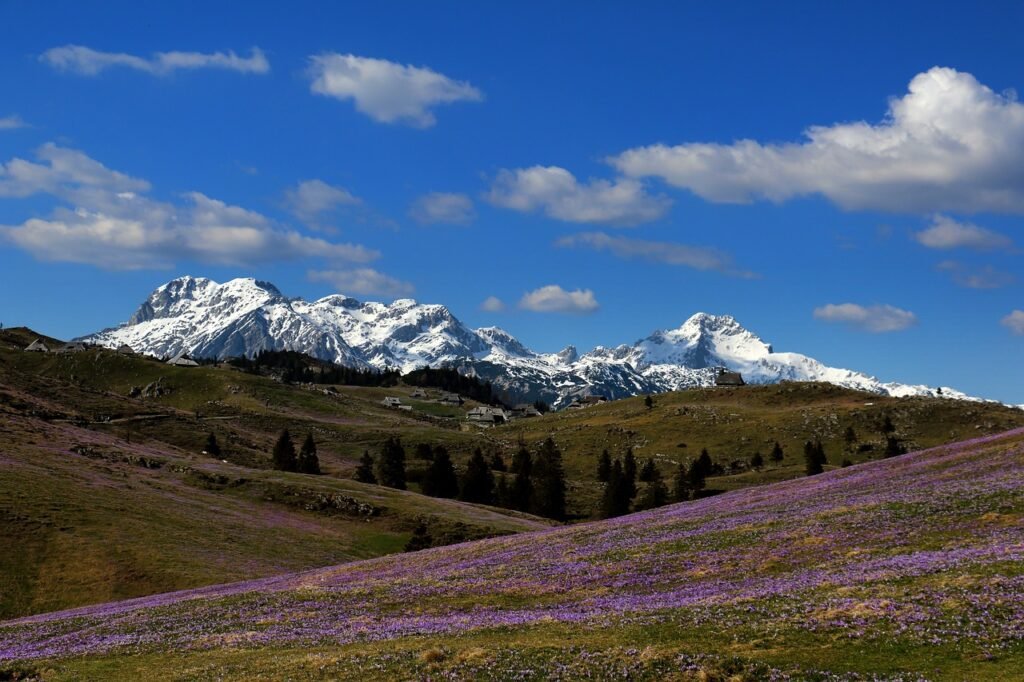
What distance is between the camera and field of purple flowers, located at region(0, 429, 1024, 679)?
18.9 meters

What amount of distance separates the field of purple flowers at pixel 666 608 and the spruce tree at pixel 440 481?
74.7 m

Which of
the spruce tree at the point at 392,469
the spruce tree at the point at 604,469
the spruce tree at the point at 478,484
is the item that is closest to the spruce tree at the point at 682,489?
the spruce tree at the point at 604,469

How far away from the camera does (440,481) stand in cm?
12281

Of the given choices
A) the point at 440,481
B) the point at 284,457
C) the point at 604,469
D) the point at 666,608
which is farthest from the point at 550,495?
the point at 666,608

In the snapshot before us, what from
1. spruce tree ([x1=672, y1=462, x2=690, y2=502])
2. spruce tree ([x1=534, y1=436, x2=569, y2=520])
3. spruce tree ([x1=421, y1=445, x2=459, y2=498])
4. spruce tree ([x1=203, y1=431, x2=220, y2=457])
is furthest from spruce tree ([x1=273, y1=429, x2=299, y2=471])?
spruce tree ([x1=672, y1=462, x2=690, y2=502])

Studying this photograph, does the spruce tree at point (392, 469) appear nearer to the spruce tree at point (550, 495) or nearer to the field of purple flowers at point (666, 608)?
the spruce tree at point (550, 495)

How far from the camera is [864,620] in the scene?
20219mm

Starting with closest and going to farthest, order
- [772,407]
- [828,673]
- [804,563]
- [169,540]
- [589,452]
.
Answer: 1. [828,673]
2. [804,563]
3. [169,540]
4. [589,452]
5. [772,407]

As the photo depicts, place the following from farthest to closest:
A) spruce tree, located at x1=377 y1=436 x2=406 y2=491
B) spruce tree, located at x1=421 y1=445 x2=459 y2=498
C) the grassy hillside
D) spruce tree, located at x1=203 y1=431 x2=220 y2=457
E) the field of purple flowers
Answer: spruce tree, located at x1=203 y1=431 x2=220 y2=457
spruce tree, located at x1=377 y1=436 x2=406 y2=491
spruce tree, located at x1=421 y1=445 x2=459 y2=498
the grassy hillside
the field of purple flowers

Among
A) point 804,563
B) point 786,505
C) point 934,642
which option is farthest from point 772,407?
point 934,642

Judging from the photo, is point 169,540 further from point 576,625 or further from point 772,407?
point 772,407

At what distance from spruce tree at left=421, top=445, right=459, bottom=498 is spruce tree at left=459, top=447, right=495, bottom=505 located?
111 inches

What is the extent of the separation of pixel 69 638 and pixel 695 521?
31837 mm

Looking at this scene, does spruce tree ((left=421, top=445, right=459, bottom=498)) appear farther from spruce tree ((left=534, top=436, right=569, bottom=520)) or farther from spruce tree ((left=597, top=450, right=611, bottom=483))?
spruce tree ((left=597, top=450, right=611, bottom=483))
